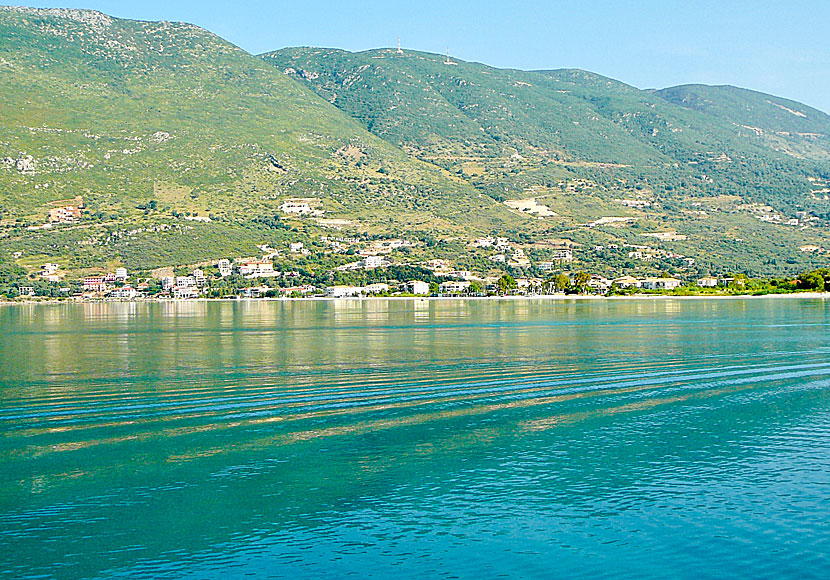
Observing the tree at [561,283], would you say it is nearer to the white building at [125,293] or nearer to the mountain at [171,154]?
the mountain at [171,154]

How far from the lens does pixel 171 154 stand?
5664 inches

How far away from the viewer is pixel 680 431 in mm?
17547

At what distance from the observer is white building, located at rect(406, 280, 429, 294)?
12025 cm

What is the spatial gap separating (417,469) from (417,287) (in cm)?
10613

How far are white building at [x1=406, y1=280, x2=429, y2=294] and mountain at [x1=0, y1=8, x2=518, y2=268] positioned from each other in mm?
22337

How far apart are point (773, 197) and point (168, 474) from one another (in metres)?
195

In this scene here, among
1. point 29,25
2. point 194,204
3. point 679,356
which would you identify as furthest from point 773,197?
point 679,356

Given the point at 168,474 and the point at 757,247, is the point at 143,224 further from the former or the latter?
the point at 168,474

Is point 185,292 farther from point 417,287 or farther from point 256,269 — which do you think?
point 417,287

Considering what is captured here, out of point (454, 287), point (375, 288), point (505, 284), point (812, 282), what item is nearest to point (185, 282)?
point (375, 288)

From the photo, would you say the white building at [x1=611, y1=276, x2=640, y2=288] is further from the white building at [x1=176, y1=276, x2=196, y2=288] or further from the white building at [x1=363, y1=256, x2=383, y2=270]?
the white building at [x1=176, y1=276, x2=196, y2=288]

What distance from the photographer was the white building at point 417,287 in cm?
12025

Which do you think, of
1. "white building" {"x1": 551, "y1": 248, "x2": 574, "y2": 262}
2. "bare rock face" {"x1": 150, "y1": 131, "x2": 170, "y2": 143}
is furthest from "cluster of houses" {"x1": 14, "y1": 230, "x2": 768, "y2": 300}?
"bare rock face" {"x1": 150, "y1": 131, "x2": 170, "y2": 143}

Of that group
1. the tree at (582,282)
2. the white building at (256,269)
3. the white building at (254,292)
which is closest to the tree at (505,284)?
the tree at (582,282)
